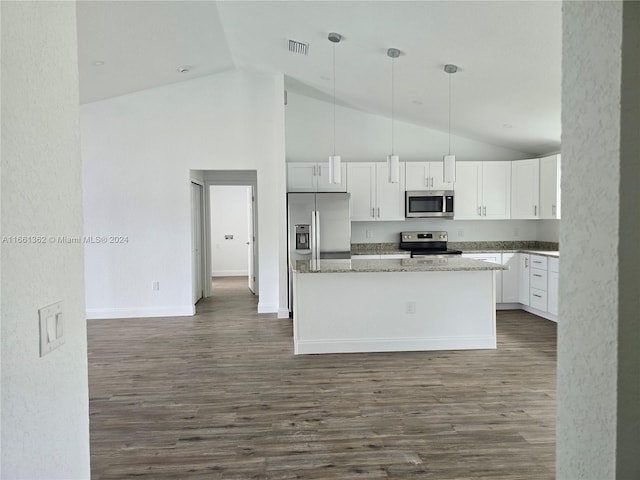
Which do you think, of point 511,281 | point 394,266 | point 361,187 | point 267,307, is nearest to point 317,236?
point 361,187

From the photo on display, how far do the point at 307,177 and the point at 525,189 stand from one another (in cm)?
328

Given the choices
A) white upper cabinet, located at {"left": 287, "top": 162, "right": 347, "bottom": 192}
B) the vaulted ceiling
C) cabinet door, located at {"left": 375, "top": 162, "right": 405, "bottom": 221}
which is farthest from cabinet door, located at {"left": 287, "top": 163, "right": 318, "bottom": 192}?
the vaulted ceiling

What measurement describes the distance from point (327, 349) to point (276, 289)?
2.10 metres

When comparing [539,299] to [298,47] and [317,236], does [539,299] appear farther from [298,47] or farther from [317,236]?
[298,47]

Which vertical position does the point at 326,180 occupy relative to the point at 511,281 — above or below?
above

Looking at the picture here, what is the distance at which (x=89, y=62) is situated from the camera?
179 inches

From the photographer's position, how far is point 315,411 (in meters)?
2.92

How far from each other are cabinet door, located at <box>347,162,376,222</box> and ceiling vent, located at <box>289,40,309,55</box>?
1974 millimetres

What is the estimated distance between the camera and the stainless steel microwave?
20.7 feet

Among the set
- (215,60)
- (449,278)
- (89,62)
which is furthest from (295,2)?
(449,278)

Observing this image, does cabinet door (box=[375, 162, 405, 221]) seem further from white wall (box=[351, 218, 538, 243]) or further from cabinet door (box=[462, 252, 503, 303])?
cabinet door (box=[462, 252, 503, 303])

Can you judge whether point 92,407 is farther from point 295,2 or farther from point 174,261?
point 295,2

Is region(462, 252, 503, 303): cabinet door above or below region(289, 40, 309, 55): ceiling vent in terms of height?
below

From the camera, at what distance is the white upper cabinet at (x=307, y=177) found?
623 cm
